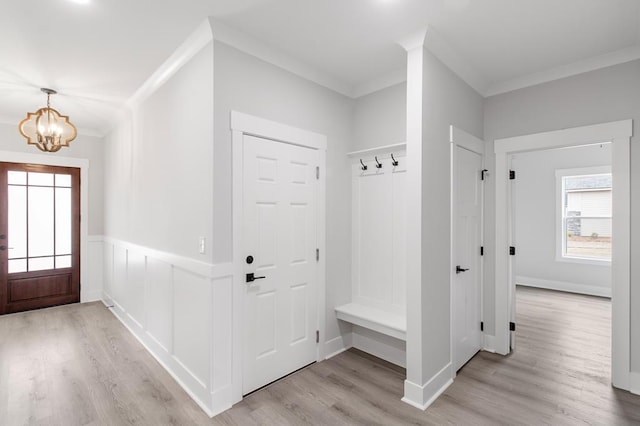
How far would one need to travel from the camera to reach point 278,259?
8.81 feet

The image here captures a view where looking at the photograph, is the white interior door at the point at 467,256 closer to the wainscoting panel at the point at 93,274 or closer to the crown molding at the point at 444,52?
the crown molding at the point at 444,52

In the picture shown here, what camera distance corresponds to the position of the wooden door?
4.48 meters

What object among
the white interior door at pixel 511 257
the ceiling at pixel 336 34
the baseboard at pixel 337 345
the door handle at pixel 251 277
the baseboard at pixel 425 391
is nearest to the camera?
the ceiling at pixel 336 34

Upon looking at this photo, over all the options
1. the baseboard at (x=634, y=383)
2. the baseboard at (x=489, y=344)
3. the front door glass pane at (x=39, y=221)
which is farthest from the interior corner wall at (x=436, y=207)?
the front door glass pane at (x=39, y=221)

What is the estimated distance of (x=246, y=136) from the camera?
8.02 ft

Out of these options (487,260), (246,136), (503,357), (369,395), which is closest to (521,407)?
(503,357)

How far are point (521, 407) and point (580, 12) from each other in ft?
9.06

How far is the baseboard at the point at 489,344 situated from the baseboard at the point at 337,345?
1384 millimetres

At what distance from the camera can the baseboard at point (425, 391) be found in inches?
91.5

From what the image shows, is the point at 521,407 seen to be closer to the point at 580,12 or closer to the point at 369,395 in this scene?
the point at 369,395

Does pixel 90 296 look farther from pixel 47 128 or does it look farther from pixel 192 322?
pixel 192 322

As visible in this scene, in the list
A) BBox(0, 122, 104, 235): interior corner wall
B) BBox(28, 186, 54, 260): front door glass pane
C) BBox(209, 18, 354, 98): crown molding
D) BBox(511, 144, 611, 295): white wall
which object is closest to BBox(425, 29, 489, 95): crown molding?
BBox(209, 18, 354, 98): crown molding

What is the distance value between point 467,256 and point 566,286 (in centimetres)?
430

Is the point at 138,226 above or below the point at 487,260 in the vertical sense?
above
